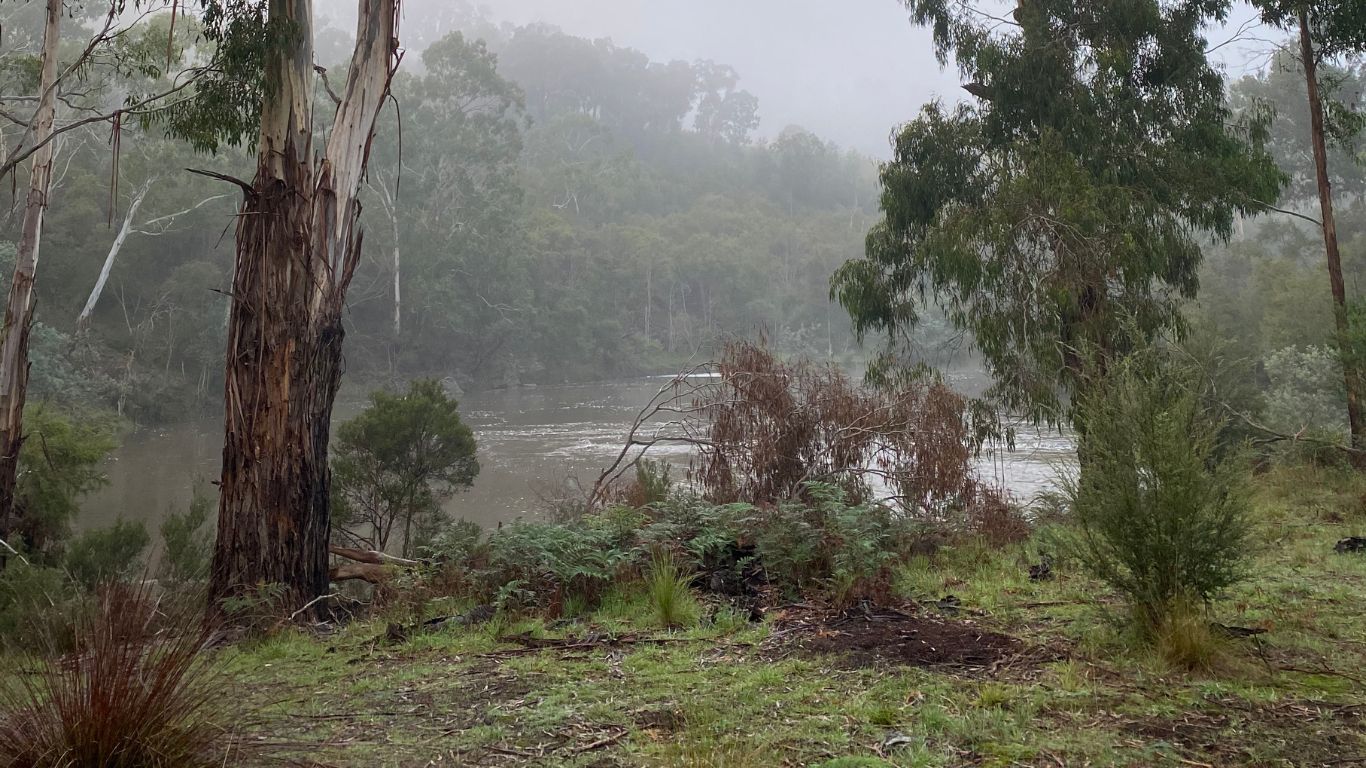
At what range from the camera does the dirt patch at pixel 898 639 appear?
3.84 m

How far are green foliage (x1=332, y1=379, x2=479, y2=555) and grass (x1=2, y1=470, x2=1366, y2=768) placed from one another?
6116 mm

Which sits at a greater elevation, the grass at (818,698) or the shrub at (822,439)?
the shrub at (822,439)

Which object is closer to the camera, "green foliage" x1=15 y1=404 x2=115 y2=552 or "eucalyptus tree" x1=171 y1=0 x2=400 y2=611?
"eucalyptus tree" x1=171 y1=0 x2=400 y2=611

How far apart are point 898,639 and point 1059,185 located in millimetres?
6917

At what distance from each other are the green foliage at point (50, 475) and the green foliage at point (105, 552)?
31 cm

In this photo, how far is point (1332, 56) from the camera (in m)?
11.0

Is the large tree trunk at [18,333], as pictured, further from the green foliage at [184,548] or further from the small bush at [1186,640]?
the small bush at [1186,640]

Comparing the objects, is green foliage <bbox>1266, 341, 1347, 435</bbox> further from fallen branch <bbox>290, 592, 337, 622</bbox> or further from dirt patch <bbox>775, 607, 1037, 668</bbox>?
fallen branch <bbox>290, 592, 337, 622</bbox>

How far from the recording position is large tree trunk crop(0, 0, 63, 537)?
8258 mm

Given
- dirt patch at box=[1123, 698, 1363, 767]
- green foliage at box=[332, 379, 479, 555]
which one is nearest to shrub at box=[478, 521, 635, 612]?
dirt patch at box=[1123, 698, 1363, 767]

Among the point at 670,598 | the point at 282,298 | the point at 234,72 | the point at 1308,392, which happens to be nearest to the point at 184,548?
the point at 282,298

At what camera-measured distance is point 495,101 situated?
50594 millimetres

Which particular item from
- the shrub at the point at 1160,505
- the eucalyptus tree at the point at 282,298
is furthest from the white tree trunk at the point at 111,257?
the shrub at the point at 1160,505

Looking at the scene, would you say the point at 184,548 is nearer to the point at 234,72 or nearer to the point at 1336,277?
the point at 234,72
